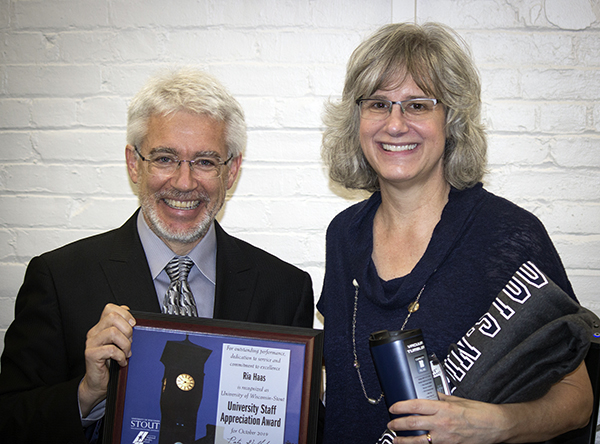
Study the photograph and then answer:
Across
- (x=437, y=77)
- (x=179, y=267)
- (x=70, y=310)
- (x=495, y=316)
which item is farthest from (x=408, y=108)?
(x=70, y=310)

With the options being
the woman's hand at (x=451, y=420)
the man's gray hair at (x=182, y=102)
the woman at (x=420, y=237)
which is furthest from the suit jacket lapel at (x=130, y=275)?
the woman's hand at (x=451, y=420)

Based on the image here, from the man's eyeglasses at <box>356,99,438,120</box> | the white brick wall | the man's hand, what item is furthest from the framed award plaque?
the white brick wall

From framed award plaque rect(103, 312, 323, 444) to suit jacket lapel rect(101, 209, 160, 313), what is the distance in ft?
0.68

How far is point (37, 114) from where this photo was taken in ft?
7.06

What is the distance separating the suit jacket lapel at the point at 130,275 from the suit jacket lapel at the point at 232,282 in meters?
0.21

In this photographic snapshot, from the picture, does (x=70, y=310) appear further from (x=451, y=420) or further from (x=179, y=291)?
(x=451, y=420)

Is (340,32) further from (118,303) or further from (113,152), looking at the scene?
(118,303)

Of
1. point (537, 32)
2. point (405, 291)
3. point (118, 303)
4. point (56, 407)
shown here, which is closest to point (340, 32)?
point (537, 32)

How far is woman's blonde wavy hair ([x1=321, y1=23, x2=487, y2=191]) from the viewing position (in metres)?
1.44

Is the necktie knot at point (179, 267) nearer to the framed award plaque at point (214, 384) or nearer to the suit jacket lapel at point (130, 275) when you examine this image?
the suit jacket lapel at point (130, 275)

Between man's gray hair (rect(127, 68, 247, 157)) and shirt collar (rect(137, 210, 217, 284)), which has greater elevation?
man's gray hair (rect(127, 68, 247, 157))

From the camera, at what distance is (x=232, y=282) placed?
5.58 ft

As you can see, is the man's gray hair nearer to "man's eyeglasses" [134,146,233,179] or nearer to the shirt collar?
"man's eyeglasses" [134,146,233,179]

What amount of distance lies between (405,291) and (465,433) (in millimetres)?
392
